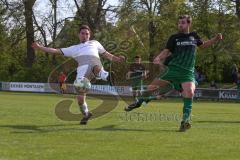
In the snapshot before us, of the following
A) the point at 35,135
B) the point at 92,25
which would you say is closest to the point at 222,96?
the point at 92,25

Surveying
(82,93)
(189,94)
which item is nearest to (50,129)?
(82,93)

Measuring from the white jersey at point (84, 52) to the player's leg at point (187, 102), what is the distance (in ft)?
6.76

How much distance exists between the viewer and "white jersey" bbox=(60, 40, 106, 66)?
11328 mm

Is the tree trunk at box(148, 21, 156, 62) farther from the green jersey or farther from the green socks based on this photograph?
the green socks

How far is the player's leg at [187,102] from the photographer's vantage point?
10179 mm

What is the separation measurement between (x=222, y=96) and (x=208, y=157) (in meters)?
29.8

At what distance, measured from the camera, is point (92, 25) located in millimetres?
54844

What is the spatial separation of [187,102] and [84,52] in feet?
7.99

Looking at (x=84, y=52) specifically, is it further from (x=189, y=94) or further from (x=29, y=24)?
(x=29, y=24)

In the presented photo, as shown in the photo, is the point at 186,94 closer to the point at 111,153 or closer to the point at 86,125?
the point at 86,125

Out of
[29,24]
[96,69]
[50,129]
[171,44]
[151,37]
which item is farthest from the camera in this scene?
[29,24]

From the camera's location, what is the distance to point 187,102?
10453 mm

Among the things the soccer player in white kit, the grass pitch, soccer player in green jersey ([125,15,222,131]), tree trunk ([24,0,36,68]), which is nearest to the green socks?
soccer player in green jersey ([125,15,222,131])

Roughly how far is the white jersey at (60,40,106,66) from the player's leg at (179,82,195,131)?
206 centimetres
